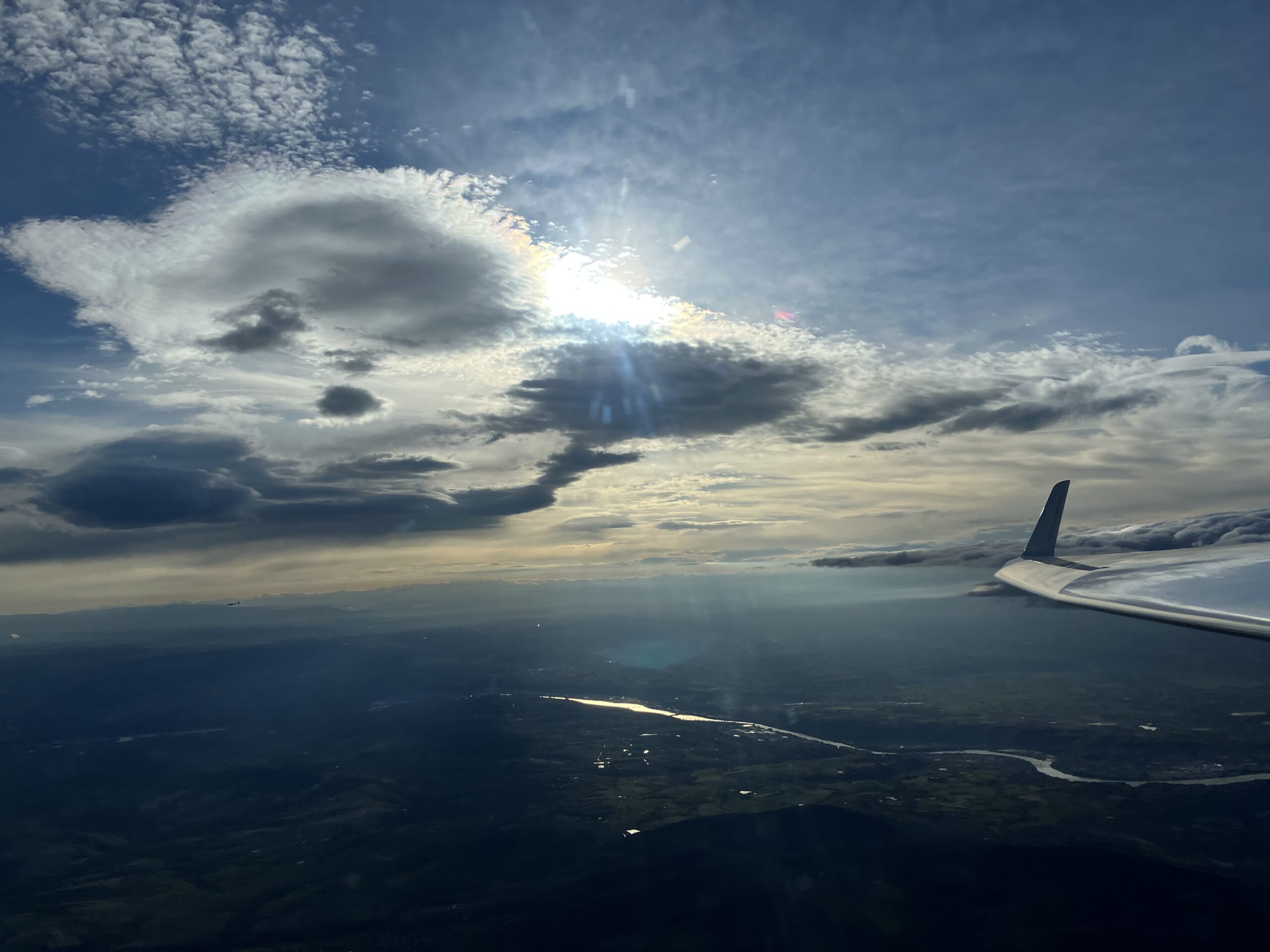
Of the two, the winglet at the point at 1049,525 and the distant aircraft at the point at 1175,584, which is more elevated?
the winglet at the point at 1049,525

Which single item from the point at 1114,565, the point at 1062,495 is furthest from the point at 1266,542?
the point at 1062,495

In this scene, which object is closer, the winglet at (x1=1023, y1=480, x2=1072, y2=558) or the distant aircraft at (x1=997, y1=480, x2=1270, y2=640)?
the distant aircraft at (x1=997, y1=480, x2=1270, y2=640)

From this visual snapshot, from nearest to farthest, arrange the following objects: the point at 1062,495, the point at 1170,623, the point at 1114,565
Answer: the point at 1170,623 < the point at 1114,565 < the point at 1062,495

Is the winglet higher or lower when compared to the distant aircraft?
higher

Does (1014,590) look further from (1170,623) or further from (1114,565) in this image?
(1170,623)

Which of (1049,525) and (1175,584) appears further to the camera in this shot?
(1049,525)
